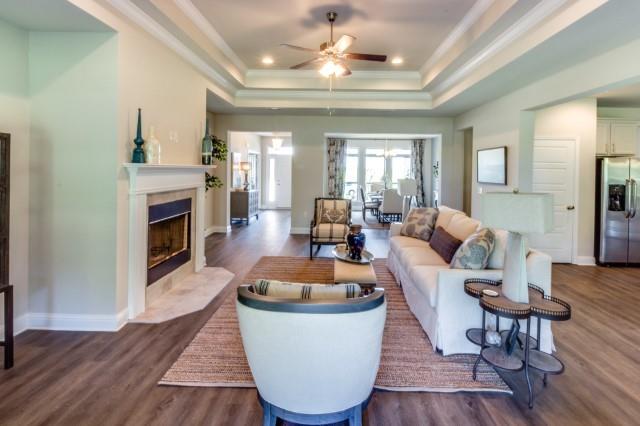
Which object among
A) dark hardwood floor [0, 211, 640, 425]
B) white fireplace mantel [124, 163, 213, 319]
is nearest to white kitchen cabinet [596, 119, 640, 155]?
dark hardwood floor [0, 211, 640, 425]

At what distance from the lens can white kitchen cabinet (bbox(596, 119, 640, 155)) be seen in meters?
6.37

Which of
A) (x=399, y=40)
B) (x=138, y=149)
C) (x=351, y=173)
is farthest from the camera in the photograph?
(x=351, y=173)

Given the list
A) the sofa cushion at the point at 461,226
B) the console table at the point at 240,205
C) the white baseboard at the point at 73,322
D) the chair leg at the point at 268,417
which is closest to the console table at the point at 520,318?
the sofa cushion at the point at 461,226

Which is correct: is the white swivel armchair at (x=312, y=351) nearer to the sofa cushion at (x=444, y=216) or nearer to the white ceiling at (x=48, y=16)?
the white ceiling at (x=48, y=16)

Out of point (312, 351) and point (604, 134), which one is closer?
point (312, 351)

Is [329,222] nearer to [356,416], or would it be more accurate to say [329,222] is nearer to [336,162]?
[356,416]

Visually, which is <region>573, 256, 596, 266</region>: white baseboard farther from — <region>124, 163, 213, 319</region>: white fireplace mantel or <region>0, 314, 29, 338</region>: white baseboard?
<region>0, 314, 29, 338</region>: white baseboard

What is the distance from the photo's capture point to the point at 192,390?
2473 mm

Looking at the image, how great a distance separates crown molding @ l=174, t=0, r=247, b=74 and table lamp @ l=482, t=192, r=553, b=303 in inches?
140

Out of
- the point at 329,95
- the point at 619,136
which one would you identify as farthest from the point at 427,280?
the point at 619,136

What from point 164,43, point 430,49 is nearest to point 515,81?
point 430,49

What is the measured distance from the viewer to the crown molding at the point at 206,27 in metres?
4.09

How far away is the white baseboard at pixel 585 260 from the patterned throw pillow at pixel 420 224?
2.72 metres

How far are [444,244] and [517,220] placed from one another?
179 centimetres
